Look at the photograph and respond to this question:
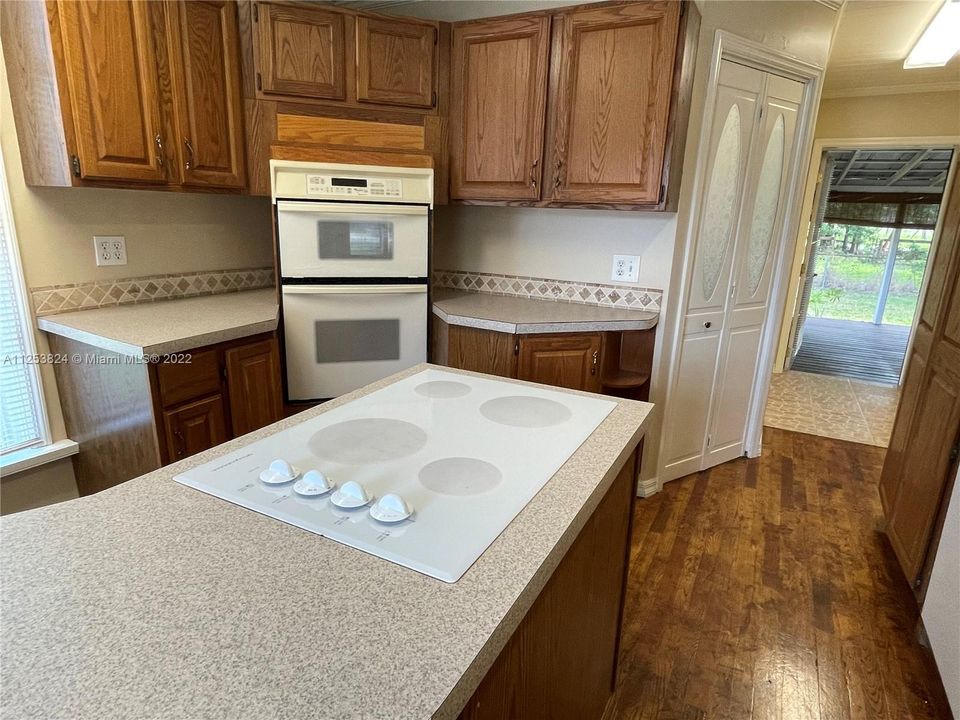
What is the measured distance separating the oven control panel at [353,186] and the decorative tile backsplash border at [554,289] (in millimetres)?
806

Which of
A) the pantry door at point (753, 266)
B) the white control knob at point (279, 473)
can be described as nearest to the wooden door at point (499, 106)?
the pantry door at point (753, 266)

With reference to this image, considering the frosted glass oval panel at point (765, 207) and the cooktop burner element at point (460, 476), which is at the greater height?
the frosted glass oval panel at point (765, 207)

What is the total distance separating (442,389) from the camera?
1385 mm

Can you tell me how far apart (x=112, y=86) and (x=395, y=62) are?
113cm

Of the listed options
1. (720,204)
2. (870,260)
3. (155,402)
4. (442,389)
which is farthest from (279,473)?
(870,260)

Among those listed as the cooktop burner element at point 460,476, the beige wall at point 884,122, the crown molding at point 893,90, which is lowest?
the cooktop burner element at point 460,476

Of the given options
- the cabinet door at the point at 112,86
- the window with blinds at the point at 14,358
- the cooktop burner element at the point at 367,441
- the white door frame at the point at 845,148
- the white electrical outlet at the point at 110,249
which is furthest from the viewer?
the white door frame at the point at 845,148

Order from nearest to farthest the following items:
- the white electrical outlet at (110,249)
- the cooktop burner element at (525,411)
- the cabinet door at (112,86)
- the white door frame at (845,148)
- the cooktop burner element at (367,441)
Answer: the cooktop burner element at (367,441)
the cooktop burner element at (525,411)
the cabinet door at (112,86)
the white electrical outlet at (110,249)
the white door frame at (845,148)

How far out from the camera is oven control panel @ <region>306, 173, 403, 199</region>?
2.28 meters

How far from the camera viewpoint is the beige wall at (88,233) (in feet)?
6.49

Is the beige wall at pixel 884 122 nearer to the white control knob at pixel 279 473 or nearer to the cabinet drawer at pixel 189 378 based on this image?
the cabinet drawer at pixel 189 378

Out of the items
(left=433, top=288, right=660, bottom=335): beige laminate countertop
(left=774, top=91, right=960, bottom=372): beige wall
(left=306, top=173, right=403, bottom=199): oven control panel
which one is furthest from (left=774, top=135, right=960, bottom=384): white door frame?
(left=306, top=173, right=403, bottom=199): oven control panel

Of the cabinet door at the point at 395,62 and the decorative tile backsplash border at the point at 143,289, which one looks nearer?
the decorative tile backsplash border at the point at 143,289

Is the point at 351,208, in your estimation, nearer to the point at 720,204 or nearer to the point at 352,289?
the point at 352,289
